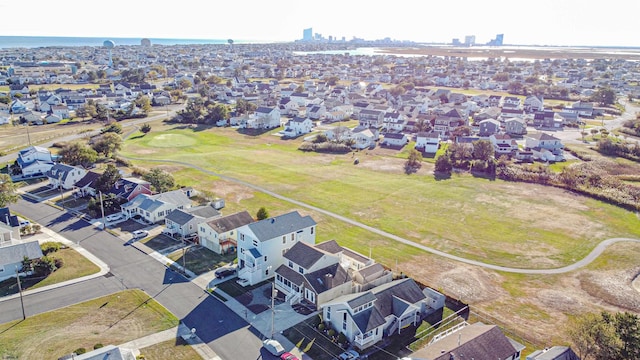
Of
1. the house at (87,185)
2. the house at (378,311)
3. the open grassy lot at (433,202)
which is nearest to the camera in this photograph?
the house at (378,311)

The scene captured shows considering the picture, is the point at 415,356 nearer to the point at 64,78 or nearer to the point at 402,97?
the point at 402,97

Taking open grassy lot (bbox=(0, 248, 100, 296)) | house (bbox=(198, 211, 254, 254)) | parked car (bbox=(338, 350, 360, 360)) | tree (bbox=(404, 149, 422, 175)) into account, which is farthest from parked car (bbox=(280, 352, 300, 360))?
tree (bbox=(404, 149, 422, 175))

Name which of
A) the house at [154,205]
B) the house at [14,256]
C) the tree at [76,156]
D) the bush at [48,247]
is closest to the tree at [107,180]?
the house at [154,205]

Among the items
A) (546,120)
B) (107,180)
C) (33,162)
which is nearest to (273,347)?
(107,180)

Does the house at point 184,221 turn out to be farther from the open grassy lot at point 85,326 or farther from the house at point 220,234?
the open grassy lot at point 85,326

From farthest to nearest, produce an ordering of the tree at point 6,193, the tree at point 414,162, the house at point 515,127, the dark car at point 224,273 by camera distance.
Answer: the house at point 515,127 → the tree at point 414,162 → the tree at point 6,193 → the dark car at point 224,273

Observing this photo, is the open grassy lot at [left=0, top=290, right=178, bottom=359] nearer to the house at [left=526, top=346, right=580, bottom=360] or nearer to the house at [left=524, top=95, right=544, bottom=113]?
the house at [left=526, top=346, right=580, bottom=360]
